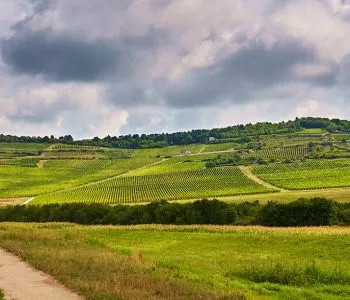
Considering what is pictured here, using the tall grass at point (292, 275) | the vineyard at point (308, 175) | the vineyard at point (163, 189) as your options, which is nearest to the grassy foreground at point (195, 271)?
the tall grass at point (292, 275)

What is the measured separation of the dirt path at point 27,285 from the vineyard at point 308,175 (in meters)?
132

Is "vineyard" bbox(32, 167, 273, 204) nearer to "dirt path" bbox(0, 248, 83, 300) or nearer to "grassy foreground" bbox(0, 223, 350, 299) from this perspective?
"grassy foreground" bbox(0, 223, 350, 299)

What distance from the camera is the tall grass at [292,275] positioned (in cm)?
2467

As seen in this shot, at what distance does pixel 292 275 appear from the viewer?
25.2m

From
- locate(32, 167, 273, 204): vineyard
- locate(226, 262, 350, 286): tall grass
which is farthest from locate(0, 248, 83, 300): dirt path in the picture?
locate(32, 167, 273, 204): vineyard

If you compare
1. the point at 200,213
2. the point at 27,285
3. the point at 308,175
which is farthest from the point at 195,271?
the point at 308,175

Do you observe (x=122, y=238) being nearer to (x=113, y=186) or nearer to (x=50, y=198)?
(x=50, y=198)

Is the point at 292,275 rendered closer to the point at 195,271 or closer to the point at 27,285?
the point at 195,271

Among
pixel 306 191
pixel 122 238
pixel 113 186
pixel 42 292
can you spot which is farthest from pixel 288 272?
pixel 113 186

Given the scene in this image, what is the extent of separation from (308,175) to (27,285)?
158340 millimetres

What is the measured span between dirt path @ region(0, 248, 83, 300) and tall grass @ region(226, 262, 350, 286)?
897 cm

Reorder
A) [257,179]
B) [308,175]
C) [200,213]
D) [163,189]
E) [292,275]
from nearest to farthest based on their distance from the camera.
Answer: [292,275]
[200,213]
[163,189]
[308,175]
[257,179]

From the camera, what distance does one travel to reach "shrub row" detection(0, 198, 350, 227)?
225ft

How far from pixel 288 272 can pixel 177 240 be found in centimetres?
2765
